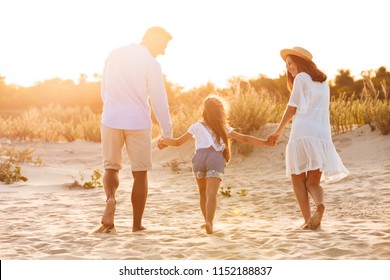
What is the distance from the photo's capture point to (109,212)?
19.4 ft

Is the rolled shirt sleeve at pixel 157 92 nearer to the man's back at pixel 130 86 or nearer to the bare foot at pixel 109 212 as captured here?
the man's back at pixel 130 86

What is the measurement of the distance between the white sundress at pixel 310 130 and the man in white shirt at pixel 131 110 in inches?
47.7

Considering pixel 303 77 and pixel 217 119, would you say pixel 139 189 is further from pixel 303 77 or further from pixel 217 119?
pixel 303 77

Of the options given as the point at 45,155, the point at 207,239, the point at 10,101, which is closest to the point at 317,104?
the point at 207,239

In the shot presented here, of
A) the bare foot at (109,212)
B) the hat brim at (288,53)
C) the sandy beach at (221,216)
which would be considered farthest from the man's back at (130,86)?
the hat brim at (288,53)

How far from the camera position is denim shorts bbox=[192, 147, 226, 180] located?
5.92 metres

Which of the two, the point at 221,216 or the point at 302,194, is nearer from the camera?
the point at 302,194

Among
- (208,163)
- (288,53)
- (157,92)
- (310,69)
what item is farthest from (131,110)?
(310,69)

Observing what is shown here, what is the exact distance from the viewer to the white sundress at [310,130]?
19.2 ft

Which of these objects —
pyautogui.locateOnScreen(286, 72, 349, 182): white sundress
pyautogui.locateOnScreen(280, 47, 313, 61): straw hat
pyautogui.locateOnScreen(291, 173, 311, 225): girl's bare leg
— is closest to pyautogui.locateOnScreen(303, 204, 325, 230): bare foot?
pyautogui.locateOnScreen(291, 173, 311, 225): girl's bare leg

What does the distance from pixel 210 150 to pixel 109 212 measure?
42.7 inches

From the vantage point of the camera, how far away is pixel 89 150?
17500mm

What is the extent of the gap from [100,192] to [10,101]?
33.4 meters
